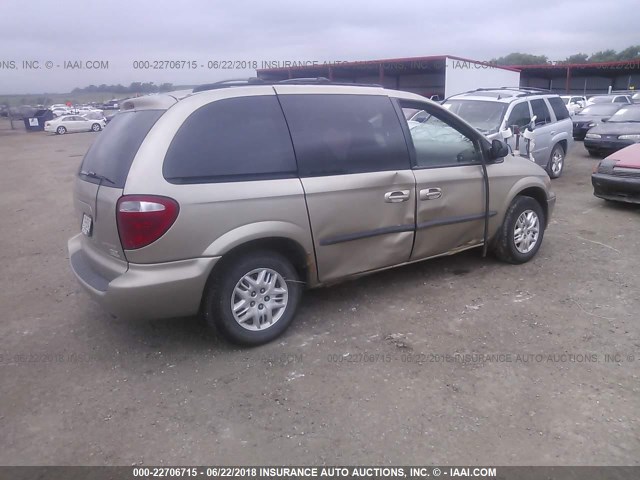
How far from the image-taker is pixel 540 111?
9.92 m

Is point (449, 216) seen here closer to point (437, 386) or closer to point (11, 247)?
point (437, 386)

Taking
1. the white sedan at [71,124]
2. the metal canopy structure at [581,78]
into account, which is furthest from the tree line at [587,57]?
the white sedan at [71,124]

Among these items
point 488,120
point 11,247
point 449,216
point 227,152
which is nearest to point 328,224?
point 227,152

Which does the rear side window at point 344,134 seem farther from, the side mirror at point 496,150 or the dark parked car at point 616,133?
the dark parked car at point 616,133

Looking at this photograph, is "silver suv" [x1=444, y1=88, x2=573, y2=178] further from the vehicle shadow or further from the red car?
the vehicle shadow

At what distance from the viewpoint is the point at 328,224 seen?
12.4 feet

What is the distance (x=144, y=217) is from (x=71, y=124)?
3623cm

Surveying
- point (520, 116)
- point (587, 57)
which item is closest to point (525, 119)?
point (520, 116)

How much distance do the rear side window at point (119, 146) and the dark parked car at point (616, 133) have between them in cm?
1203

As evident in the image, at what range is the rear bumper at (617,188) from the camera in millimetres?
7195

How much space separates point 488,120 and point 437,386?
6.94 metres

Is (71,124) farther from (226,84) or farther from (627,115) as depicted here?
(226,84)

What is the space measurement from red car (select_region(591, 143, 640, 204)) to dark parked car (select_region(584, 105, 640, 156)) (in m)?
5.06

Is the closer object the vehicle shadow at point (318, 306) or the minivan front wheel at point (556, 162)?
the vehicle shadow at point (318, 306)
